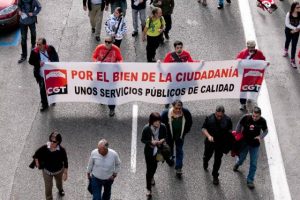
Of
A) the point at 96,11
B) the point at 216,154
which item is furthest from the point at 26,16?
the point at 216,154

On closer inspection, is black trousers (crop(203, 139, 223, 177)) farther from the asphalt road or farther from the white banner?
the white banner

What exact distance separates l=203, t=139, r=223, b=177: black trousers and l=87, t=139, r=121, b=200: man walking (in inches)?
71.9

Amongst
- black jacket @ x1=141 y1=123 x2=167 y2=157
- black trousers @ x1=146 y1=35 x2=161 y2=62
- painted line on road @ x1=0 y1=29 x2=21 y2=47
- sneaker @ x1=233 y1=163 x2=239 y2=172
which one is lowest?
sneaker @ x1=233 y1=163 x2=239 y2=172

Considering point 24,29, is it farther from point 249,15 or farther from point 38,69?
point 249,15

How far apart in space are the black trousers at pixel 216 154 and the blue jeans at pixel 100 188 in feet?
6.20

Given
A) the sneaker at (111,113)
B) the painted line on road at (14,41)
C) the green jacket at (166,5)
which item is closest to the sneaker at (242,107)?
the sneaker at (111,113)

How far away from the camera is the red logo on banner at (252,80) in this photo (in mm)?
11422

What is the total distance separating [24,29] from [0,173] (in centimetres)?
441

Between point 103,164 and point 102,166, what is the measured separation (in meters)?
0.04

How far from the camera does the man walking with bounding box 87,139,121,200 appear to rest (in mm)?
8531

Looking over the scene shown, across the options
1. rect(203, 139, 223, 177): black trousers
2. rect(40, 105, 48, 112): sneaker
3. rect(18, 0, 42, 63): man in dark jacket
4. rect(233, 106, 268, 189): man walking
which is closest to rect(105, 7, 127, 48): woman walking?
rect(18, 0, 42, 63): man in dark jacket

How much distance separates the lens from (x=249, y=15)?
15.8 m

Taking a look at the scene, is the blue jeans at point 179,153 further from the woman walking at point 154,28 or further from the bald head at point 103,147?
the woman walking at point 154,28

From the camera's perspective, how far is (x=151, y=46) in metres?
13.0
